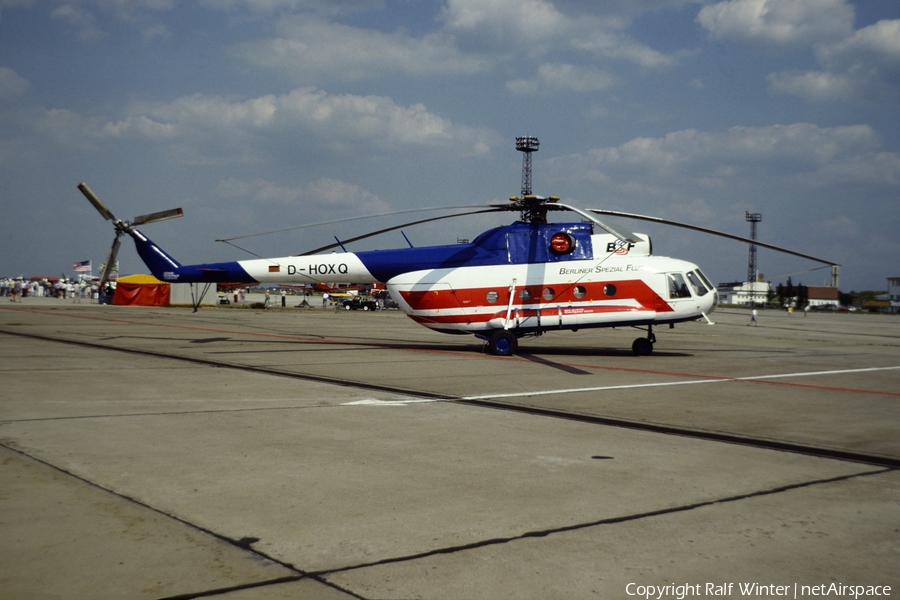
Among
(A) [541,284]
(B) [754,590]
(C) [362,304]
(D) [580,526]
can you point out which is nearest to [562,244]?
(A) [541,284]

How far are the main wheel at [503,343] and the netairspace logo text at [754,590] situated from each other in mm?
14954

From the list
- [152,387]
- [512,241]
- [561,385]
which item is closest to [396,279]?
[512,241]

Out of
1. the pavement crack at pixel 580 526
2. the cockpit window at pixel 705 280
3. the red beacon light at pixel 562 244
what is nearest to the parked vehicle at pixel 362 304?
the red beacon light at pixel 562 244

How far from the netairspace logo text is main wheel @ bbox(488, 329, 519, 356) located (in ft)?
49.1

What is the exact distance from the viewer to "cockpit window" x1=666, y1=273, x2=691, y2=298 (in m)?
19.2

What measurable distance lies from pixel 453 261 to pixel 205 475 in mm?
13988

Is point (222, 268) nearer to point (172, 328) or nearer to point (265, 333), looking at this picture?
point (265, 333)

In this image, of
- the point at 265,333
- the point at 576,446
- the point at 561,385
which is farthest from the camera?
the point at 265,333

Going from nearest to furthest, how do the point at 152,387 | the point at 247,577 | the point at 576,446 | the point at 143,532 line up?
the point at 247,577 → the point at 143,532 → the point at 576,446 → the point at 152,387

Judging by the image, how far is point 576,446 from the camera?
786 centimetres

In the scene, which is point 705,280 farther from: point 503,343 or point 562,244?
point 503,343

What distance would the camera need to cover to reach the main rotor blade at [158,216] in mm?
21031

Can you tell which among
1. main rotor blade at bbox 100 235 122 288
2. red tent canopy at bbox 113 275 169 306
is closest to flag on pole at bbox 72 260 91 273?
red tent canopy at bbox 113 275 169 306

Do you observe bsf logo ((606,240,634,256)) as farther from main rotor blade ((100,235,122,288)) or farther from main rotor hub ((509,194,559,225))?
main rotor blade ((100,235,122,288))
